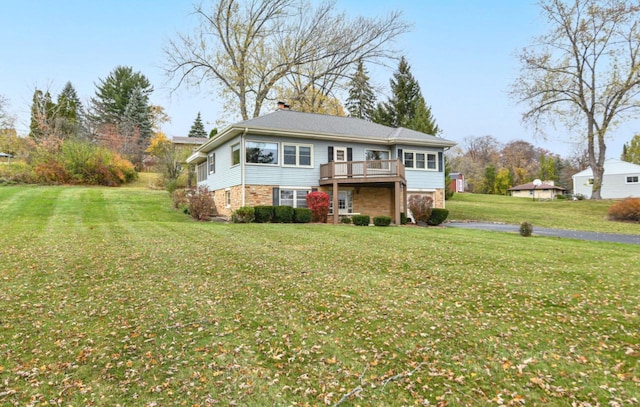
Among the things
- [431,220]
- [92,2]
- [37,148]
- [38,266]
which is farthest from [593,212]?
[37,148]

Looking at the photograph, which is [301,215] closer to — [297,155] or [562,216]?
[297,155]

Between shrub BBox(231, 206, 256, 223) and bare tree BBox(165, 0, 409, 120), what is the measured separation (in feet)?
43.6

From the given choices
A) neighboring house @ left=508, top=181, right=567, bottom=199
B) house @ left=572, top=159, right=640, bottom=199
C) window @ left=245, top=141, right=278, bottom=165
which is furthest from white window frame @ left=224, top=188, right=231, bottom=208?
neighboring house @ left=508, top=181, right=567, bottom=199

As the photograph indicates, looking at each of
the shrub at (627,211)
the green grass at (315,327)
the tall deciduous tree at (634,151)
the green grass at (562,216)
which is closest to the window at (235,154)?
the green grass at (315,327)

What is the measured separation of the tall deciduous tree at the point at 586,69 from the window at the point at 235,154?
949 inches

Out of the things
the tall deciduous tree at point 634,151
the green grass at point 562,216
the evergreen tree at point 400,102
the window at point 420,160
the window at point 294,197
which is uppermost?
the evergreen tree at point 400,102

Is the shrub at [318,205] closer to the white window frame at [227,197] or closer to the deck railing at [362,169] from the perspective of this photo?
the deck railing at [362,169]

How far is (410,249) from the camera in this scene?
31.0ft

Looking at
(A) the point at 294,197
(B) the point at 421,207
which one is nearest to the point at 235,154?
(A) the point at 294,197

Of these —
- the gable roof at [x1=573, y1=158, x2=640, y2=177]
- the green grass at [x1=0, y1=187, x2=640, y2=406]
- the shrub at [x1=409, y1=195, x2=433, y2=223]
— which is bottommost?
the green grass at [x1=0, y1=187, x2=640, y2=406]

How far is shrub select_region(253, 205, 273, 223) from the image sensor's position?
53.5ft

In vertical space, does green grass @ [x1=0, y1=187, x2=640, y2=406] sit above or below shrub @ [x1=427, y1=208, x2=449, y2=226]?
below

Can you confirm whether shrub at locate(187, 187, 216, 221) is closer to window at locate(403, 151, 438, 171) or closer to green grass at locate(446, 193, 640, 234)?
window at locate(403, 151, 438, 171)

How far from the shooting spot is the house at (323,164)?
686 inches
